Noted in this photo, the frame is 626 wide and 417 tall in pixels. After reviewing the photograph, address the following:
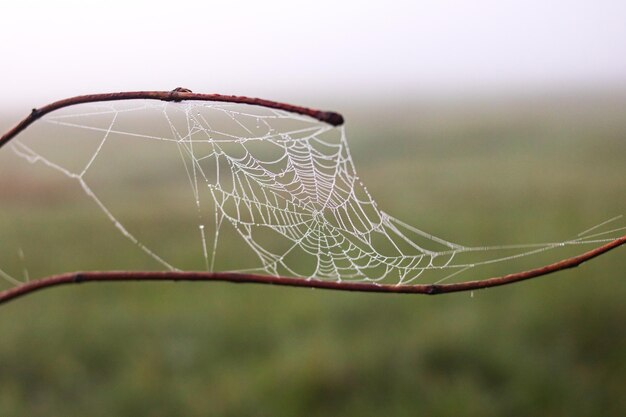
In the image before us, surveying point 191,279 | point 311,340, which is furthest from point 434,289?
point 311,340

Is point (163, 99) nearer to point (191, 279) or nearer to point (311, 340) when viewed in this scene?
point (191, 279)

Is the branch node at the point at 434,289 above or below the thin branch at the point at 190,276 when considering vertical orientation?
below

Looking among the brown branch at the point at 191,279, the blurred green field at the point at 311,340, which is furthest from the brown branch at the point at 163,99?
the blurred green field at the point at 311,340

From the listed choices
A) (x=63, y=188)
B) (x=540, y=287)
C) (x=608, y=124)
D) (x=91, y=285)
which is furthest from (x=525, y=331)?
(x=608, y=124)

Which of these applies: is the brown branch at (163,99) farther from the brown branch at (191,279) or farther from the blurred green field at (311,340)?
the blurred green field at (311,340)

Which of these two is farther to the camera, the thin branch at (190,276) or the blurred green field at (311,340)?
the blurred green field at (311,340)

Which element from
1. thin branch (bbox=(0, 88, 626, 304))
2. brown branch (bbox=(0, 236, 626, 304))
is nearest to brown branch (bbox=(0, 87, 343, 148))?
thin branch (bbox=(0, 88, 626, 304))

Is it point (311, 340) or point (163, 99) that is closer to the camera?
point (163, 99)
